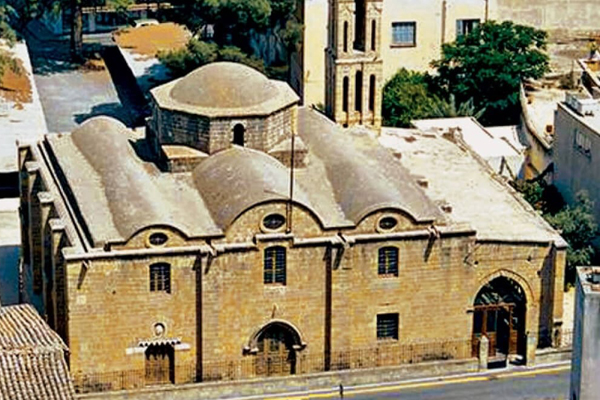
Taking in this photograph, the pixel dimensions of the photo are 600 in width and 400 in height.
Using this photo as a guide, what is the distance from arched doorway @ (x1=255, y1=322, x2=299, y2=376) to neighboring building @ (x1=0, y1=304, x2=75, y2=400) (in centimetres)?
923

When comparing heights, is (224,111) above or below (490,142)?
above

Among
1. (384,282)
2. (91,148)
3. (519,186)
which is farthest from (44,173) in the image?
(519,186)

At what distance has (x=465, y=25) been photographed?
330ft

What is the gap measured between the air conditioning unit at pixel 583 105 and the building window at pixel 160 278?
2791 cm

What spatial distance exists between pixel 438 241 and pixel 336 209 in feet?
14.3

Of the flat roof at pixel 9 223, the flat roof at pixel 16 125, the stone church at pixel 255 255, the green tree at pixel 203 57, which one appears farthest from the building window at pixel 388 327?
the green tree at pixel 203 57

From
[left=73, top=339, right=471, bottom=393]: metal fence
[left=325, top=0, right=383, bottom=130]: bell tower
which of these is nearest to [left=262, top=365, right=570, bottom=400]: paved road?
[left=73, top=339, right=471, bottom=393]: metal fence

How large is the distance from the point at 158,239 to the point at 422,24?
4000cm

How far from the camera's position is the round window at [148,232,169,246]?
63.5 meters

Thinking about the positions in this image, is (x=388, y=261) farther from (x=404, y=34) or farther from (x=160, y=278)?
(x=404, y=34)

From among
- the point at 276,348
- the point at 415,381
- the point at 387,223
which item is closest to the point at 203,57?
the point at 387,223

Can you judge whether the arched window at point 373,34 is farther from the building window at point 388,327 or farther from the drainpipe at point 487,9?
the drainpipe at point 487,9

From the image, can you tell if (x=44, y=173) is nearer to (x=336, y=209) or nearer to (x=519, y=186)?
(x=336, y=209)

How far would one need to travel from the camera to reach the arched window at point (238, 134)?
68.2 metres
